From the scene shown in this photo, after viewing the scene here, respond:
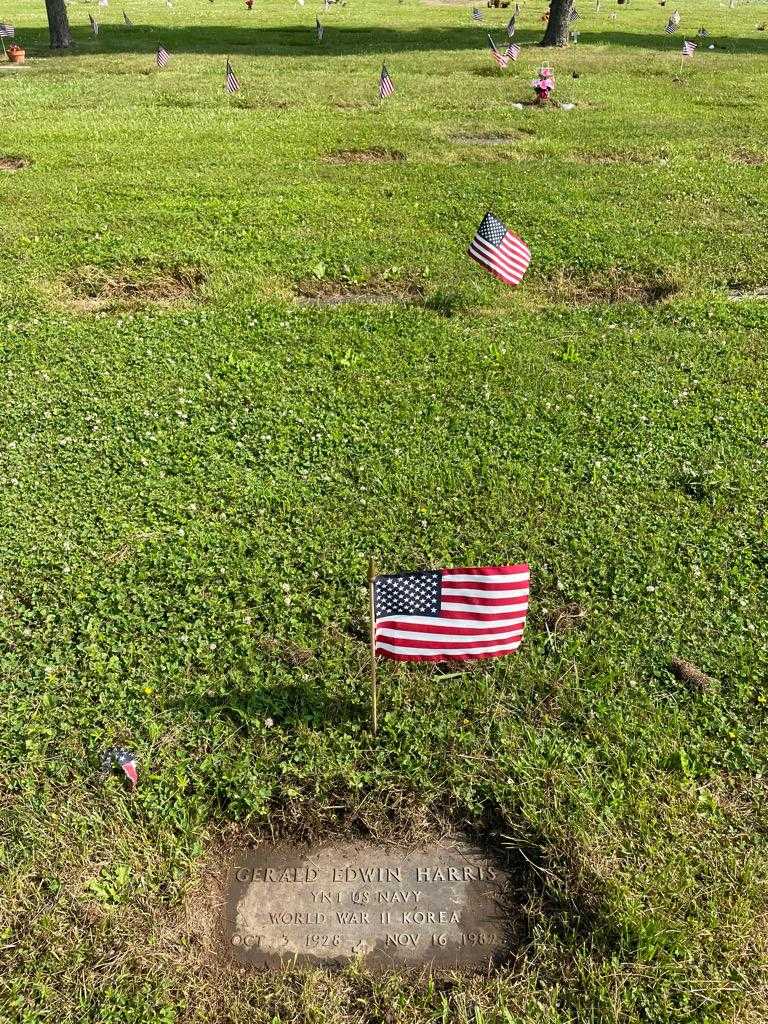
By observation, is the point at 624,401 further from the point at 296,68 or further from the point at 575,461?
the point at 296,68

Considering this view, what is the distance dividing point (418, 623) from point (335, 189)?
927 centimetres

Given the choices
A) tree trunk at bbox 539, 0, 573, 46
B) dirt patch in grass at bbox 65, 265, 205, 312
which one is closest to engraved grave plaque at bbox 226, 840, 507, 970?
dirt patch in grass at bbox 65, 265, 205, 312

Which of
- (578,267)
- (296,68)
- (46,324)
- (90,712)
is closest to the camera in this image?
(90,712)

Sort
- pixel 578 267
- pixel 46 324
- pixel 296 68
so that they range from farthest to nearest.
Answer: pixel 296 68 → pixel 578 267 → pixel 46 324

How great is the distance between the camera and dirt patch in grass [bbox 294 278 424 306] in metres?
8.36

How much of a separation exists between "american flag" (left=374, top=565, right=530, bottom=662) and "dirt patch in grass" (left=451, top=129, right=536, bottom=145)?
12.3m

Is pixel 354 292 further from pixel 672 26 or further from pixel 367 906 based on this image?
pixel 672 26

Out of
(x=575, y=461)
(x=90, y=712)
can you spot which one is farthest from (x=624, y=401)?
(x=90, y=712)

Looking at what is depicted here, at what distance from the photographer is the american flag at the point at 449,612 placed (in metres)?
3.63

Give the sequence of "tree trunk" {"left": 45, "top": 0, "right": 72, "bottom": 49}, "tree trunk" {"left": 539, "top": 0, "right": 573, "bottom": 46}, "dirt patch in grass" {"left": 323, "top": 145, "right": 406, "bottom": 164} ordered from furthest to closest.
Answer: "tree trunk" {"left": 539, "top": 0, "right": 573, "bottom": 46} → "tree trunk" {"left": 45, "top": 0, "right": 72, "bottom": 49} → "dirt patch in grass" {"left": 323, "top": 145, "right": 406, "bottom": 164}

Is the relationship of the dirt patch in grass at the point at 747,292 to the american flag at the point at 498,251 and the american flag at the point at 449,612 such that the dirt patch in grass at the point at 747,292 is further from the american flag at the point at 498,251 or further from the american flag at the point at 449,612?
the american flag at the point at 449,612

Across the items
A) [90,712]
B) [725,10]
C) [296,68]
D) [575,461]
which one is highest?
[725,10]

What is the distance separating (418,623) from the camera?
3738mm

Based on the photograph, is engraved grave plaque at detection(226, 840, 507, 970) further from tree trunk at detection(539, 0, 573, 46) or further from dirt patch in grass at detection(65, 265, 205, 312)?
tree trunk at detection(539, 0, 573, 46)
